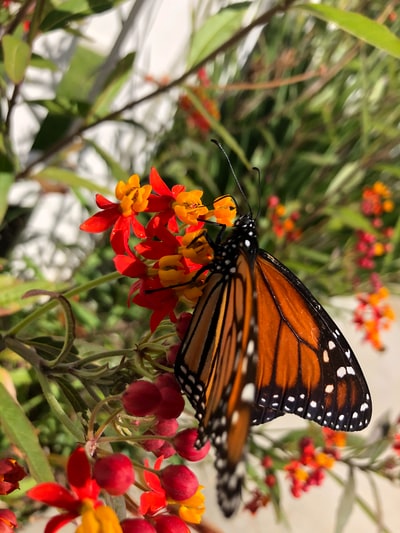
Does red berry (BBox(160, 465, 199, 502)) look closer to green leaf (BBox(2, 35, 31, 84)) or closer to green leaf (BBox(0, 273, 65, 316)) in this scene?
green leaf (BBox(0, 273, 65, 316))

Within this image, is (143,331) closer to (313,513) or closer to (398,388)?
(313,513)

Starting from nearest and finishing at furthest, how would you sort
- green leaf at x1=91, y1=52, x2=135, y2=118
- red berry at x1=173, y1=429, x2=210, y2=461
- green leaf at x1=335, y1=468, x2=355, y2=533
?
red berry at x1=173, y1=429, x2=210, y2=461, green leaf at x1=91, y1=52, x2=135, y2=118, green leaf at x1=335, y1=468, x2=355, y2=533

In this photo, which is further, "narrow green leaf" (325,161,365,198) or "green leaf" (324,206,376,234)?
"narrow green leaf" (325,161,365,198)

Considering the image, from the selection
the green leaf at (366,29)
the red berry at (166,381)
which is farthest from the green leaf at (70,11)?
the red berry at (166,381)

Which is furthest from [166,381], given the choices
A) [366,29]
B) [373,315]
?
[373,315]

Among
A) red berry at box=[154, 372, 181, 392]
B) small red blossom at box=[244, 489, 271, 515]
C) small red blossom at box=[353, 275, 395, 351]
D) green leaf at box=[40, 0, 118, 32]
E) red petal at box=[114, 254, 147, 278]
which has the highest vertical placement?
green leaf at box=[40, 0, 118, 32]

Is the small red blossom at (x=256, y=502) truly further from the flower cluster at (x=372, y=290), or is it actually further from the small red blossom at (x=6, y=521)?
the small red blossom at (x=6, y=521)

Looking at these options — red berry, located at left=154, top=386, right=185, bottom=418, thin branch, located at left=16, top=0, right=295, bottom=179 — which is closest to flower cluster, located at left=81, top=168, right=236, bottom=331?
red berry, located at left=154, top=386, right=185, bottom=418
